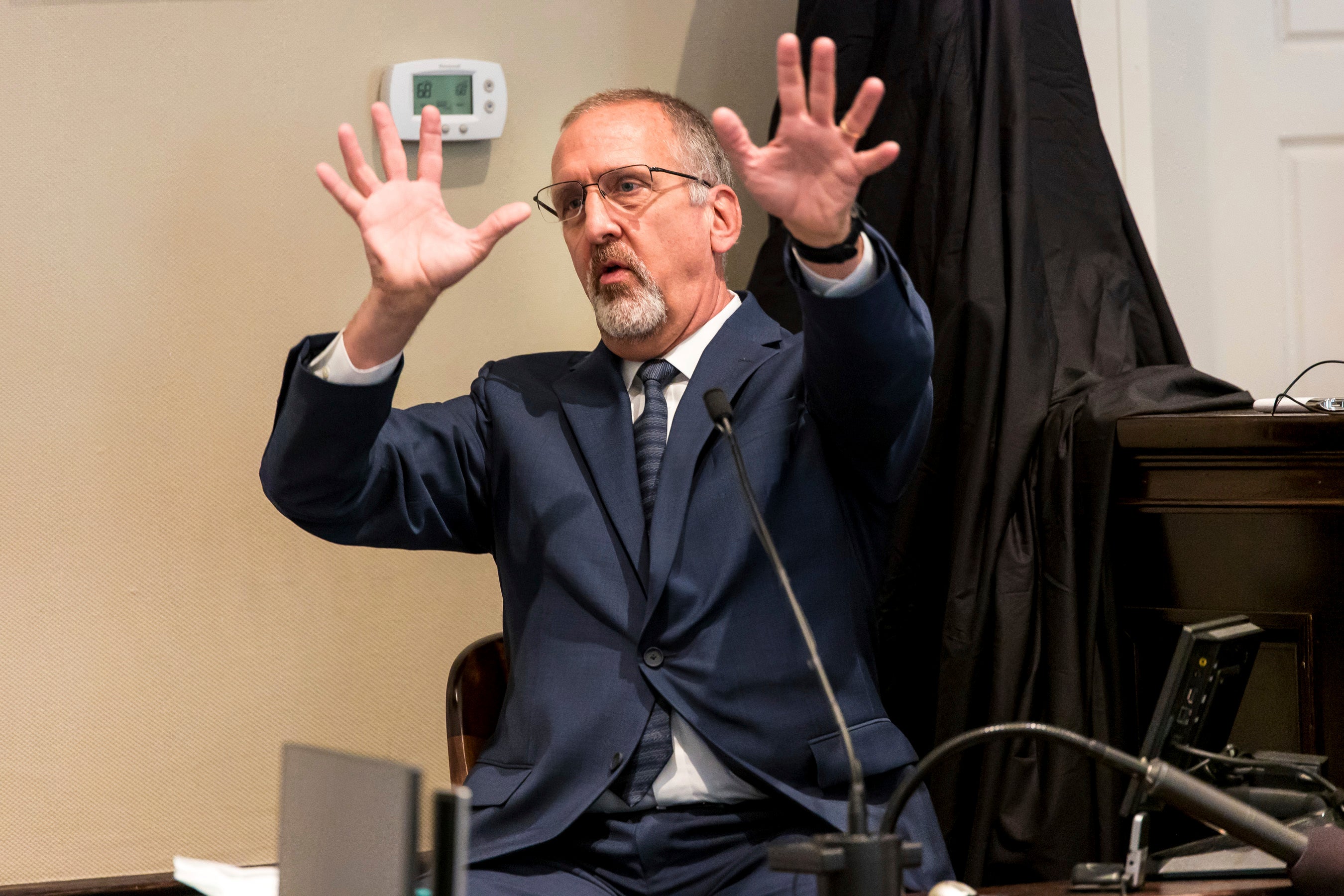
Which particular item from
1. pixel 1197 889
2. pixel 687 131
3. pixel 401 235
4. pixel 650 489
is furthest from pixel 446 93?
pixel 1197 889

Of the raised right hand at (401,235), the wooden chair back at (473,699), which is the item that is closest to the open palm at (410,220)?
the raised right hand at (401,235)

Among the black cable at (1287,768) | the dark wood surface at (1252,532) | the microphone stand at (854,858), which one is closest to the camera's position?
the microphone stand at (854,858)

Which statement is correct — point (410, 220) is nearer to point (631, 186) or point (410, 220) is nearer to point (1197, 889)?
point (631, 186)

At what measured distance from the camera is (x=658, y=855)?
1361 mm

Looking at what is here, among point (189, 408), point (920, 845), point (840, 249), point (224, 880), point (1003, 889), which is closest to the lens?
point (920, 845)

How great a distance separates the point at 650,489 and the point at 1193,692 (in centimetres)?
68

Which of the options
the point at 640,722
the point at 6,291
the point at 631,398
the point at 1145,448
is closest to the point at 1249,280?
the point at 1145,448

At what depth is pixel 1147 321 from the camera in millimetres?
1847

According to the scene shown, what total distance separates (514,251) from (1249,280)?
1.26 metres

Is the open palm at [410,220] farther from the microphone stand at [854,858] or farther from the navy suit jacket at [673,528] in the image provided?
the microphone stand at [854,858]

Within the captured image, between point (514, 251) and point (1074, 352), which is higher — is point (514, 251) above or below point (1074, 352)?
above

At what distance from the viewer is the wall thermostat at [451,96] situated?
80.8 inches

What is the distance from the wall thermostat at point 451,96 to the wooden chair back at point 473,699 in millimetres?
876

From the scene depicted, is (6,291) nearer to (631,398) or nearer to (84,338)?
(84,338)
